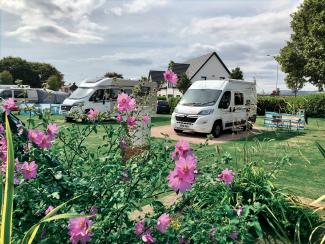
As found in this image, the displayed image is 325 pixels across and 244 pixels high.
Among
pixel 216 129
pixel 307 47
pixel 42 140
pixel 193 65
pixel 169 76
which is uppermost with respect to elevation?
pixel 193 65

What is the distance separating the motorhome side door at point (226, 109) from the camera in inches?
575

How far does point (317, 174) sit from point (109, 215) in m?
6.50

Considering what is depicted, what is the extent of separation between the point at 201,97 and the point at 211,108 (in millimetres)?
945

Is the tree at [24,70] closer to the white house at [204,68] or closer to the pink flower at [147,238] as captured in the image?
the white house at [204,68]

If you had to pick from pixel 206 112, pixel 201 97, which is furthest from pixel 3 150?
pixel 201 97

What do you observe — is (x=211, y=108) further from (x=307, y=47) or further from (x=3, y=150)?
(x=307, y=47)

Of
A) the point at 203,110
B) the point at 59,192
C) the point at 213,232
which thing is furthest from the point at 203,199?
the point at 203,110

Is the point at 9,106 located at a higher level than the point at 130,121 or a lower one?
higher

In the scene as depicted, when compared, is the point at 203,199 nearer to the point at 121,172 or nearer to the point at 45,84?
the point at 121,172

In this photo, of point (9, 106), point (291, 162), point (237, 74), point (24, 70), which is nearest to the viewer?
point (9, 106)

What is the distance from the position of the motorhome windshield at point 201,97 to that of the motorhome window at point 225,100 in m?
0.26

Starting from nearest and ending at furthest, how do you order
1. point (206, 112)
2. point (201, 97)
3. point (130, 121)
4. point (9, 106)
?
point (9, 106) → point (130, 121) → point (206, 112) → point (201, 97)

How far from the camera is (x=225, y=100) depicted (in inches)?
586

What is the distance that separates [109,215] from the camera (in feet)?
7.13
